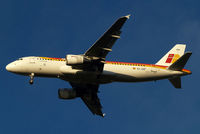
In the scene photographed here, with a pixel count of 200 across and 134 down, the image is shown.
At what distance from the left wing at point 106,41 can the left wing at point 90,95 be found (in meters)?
11.8

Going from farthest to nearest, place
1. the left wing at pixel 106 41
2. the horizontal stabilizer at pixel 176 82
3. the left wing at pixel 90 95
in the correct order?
the left wing at pixel 90 95 < the horizontal stabilizer at pixel 176 82 < the left wing at pixel 106 41

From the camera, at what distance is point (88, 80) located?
6359cm

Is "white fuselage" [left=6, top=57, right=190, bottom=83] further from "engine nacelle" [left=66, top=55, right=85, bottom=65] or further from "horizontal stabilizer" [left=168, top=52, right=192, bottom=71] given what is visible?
"engine nacelle" [left=66, top=55, right=85, bottom=65]

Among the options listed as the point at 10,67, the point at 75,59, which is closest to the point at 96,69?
the point at 75,59

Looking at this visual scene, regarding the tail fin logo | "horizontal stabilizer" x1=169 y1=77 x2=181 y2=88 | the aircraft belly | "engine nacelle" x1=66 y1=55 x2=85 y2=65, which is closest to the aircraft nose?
"engine nacelle" x1=66 y1=55 x2=85 y2=65

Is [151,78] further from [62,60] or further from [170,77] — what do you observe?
[62,60]

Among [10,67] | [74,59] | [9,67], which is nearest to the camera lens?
[74,59]

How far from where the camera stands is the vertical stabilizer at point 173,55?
68125 mm

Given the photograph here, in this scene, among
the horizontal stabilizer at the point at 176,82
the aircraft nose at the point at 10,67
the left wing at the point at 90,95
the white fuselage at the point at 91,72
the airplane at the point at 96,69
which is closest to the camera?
the airplane at the point at 96,69

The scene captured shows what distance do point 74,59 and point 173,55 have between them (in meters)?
19.5

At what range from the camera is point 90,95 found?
71.4 meters

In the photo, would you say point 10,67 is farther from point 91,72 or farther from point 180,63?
point 180,63

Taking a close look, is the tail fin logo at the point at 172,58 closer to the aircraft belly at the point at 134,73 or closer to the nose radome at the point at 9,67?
the aircraft belly at the point at 134,73

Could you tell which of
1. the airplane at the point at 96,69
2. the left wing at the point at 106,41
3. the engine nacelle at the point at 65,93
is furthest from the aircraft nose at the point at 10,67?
the left wing at the point at 106,41
